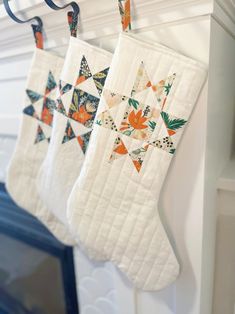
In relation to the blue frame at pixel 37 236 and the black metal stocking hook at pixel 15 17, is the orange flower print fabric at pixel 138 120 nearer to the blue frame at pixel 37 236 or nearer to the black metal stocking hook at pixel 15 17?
the black metal stocking hook at pixel 15 17

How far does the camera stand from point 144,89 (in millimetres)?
557

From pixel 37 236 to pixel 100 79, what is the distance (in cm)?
70

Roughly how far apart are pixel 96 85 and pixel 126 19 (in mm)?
157

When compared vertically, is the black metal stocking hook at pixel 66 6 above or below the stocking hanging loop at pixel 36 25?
above

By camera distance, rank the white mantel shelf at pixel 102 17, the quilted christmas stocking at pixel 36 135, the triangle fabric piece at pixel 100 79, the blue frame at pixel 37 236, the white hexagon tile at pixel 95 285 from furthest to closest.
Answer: the blue frame at pixel 37 236, the white hexagon tile at pixel 95 285, the quilted christmas stocking at pixel 36 135, the triangle fabric piece at pixel 100 79, the white mantel shelf at pixel 102 17

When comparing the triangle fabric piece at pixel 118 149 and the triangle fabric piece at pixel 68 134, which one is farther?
the triangle fabric piece at pixel 68 134

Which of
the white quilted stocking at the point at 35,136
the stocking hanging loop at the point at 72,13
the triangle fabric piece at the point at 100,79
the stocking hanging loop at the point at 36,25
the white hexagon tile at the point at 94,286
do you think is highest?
the stocking hanging loop at the point at 72,13

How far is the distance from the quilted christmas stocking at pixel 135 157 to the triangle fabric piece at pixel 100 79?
0.06 m

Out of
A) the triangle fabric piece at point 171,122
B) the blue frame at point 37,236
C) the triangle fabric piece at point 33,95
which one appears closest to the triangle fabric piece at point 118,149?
the triangle fabric piece at point 171,122

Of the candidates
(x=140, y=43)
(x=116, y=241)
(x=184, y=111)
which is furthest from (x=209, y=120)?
(x=116, y=241)

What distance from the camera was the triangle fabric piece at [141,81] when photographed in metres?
0.55

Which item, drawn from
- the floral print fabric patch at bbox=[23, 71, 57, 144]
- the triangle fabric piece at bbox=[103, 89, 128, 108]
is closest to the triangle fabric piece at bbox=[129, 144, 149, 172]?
the triangle fabric piece at bbox=[103, 89, 128, 108]

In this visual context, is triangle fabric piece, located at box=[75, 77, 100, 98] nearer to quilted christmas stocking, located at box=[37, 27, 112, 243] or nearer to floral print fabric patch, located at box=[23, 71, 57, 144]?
quilted christmas stocking, located at box=[37, 27, 112, 243]

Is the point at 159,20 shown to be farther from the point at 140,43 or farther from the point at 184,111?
the point at 184,111
